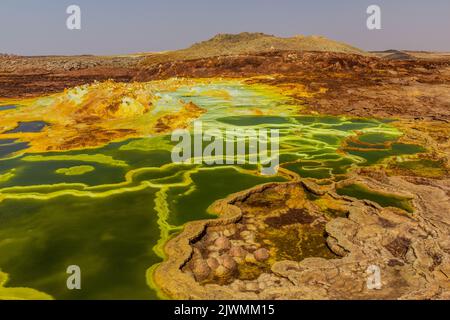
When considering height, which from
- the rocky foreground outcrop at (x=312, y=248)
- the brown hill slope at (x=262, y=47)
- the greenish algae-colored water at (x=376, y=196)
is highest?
the brown hill slope at (x=262, y=47)

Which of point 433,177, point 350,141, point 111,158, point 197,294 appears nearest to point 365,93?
point 350,141

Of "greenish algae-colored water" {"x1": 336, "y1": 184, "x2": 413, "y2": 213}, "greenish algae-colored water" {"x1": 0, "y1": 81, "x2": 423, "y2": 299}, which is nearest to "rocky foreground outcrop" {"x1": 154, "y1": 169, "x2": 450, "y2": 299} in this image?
"greenish algae-colored water" {"x1": 336, "y1": 184, "x2": 413, "y2": 213}

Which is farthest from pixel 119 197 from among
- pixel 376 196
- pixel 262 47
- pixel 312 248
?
pixel 262 47

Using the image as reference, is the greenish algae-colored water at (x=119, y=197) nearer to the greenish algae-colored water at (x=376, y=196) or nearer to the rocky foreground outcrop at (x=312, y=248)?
the rocky foreground outcrop at (x=312, y=248)

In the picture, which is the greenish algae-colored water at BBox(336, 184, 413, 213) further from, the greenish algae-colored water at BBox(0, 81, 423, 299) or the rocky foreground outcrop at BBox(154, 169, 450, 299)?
the greenish algae-colored water at BBox(0, 81, 423, 299)

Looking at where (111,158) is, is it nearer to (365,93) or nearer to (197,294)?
(197,294)

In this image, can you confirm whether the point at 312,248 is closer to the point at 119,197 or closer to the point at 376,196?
the point at 376,196

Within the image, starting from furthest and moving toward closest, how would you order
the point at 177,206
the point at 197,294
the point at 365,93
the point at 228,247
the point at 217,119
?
the point at 365,93, the point at 217,119, the point at 177,206, the point at 228,247, the point at 197,294

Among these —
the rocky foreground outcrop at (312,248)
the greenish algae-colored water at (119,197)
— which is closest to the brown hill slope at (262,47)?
the greenish algae-colored water at (119,197)
